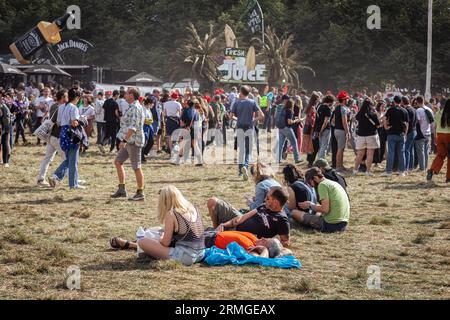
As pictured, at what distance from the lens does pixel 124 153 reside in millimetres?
13320

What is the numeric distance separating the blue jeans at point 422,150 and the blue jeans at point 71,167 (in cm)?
846

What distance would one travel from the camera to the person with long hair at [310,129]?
19.5 meters

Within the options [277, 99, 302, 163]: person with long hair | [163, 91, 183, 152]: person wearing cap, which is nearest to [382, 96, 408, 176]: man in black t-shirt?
[277, 99, 302, 163]: person with long hair

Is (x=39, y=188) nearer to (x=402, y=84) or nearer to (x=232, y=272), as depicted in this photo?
(x=232, y=272)

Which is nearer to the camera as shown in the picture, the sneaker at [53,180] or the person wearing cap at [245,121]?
the sneaker at [53,180]

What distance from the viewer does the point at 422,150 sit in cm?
1905

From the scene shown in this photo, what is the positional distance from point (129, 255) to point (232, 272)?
144cm

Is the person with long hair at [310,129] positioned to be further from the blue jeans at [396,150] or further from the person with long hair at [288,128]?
the blue jeans at [396,150]

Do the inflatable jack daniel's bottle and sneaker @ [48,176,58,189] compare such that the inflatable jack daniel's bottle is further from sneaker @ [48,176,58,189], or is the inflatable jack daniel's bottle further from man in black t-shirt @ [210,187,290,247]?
man in black t-shirt @ [210,187,290,247]

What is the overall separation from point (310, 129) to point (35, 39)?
30.1m

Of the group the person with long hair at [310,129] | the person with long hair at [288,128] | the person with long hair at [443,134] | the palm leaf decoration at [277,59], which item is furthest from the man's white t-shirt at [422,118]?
the palm leaf decoration at [277,59]

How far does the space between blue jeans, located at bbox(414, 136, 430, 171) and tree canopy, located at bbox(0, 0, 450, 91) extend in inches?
1528

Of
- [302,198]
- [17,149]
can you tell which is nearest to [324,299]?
[302,198]

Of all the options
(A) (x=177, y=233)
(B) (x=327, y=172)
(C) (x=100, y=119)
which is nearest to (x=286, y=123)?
(C) (x=100, y=119)
